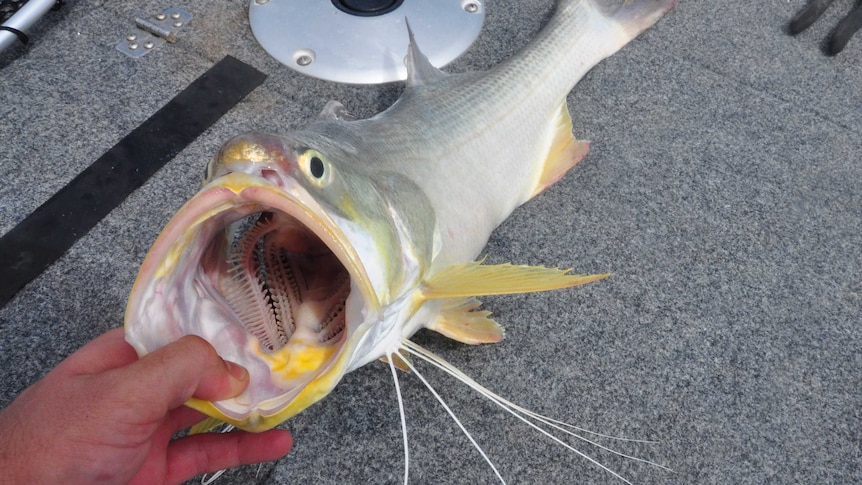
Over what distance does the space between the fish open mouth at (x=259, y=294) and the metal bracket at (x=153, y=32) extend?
1.03m

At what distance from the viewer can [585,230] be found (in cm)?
137

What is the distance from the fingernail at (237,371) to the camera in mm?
725

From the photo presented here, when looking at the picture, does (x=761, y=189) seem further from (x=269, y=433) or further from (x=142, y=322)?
(x=142, y=322)

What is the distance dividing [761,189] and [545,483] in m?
0.87

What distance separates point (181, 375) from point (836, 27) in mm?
1882

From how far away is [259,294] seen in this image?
A: 2.73 feet

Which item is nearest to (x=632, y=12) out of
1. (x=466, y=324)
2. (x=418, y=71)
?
(x=418, y=71)

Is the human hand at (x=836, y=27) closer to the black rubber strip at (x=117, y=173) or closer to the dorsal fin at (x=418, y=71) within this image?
the dorsal fin at (x=418, y=71)

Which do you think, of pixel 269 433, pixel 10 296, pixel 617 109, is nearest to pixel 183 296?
pixel 269 433

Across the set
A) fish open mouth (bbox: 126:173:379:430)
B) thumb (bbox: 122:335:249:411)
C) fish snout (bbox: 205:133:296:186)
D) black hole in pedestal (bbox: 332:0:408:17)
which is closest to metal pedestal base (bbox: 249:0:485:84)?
black hole in pedestal (bbox: 332:0:408:17)

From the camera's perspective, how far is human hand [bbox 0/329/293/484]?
616 mm

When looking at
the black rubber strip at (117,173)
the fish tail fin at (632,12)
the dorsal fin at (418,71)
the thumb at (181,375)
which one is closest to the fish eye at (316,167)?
the thumb at (181,375)

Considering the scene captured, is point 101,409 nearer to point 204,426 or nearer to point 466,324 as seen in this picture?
point 204,426

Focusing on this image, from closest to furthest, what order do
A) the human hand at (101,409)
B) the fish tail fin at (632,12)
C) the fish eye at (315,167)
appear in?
1. the human hand at (101,409)
2. the fish eye at (315,167)
3. the fish tail fin at (632,12)
